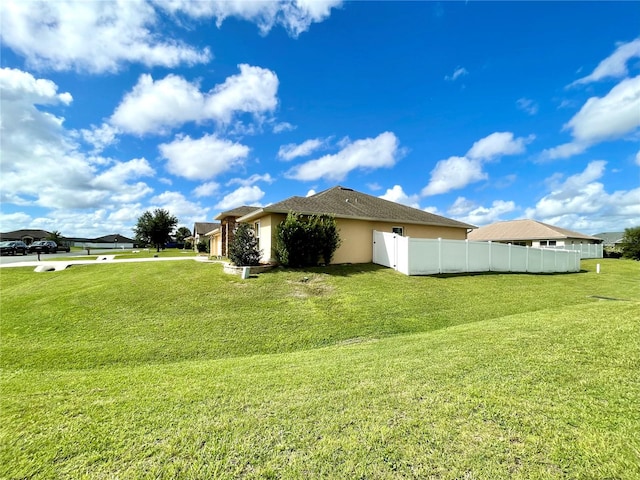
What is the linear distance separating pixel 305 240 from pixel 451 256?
7.70m

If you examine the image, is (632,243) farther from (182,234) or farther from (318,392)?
(182,234)

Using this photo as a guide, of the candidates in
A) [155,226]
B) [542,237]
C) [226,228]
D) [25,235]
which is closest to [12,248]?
[155,226]

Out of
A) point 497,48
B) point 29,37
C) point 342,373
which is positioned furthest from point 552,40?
point 29,37

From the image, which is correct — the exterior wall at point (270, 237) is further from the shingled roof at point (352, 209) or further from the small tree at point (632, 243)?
the small tree at point (632, 243)

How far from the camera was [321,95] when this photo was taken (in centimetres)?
1538

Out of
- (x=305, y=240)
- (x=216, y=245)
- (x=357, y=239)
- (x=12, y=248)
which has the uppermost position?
(x=357, y=239)

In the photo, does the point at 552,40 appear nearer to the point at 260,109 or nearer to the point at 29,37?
the point at 260,109

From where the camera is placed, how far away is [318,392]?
3613 mm

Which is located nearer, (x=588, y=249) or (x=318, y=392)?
(x=318, y=392)

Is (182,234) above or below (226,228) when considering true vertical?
above

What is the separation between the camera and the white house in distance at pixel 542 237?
1331 inches

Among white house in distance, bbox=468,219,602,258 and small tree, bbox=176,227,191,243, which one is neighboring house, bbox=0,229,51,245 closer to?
small tree, bbox=176,227,191,243

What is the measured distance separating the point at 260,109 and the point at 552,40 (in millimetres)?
13154

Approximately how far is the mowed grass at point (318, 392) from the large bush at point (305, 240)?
5.14 metres
